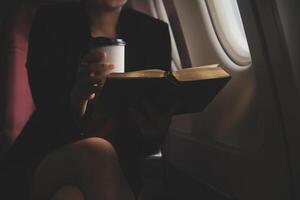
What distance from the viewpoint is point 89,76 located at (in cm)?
92

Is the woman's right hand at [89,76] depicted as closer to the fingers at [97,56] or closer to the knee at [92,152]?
the fingers at [97,56]

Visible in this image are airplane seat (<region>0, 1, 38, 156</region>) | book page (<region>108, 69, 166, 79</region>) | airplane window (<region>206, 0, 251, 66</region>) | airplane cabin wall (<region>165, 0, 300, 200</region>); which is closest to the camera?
book page (<region>108, 69, 166, 79</region>)

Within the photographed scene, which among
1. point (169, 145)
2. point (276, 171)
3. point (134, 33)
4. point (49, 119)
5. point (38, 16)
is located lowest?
point (169, 145)

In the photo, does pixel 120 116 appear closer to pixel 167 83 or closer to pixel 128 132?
pixel 128 132

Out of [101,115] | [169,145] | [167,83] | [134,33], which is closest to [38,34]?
[134,33]

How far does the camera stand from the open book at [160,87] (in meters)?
0.83

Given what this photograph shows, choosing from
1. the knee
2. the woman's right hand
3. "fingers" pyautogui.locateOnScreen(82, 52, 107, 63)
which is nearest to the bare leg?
the knee

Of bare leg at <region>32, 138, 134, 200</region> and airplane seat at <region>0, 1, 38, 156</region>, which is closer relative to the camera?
bare leg at <region>32, 138, 134, 200</region>

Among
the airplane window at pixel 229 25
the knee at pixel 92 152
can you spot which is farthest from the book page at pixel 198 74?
the airplane window at pixel 229 25

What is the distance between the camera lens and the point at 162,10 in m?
2.06

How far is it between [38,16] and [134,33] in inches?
13.1

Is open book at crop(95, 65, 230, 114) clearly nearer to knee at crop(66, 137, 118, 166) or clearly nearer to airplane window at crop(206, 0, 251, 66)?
knee at crop(66, 137, 118, 166)

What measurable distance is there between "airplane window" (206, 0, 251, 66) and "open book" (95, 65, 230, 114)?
0.43 metres

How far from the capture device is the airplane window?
52.9 inches
